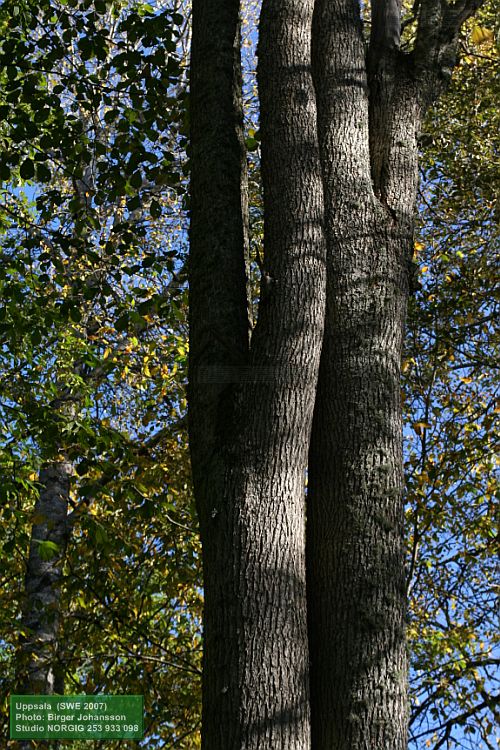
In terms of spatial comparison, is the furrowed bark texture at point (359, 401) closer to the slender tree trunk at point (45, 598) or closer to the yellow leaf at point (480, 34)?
the slender tree trunk at point (45, 598)

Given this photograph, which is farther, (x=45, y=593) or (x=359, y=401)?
(x=45, y=593)

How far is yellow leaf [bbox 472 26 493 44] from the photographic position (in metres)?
9.46

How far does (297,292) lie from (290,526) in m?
1.02

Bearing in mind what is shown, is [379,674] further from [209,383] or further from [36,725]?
[36,725]

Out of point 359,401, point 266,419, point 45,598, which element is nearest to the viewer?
point 266,419

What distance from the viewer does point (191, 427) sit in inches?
149

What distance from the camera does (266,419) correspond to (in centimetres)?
347

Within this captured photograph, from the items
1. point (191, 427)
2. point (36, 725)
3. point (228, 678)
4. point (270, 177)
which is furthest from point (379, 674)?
point (36, 725)

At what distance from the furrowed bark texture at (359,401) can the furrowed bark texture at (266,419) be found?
195 mm

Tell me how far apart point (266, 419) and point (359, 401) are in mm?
475
